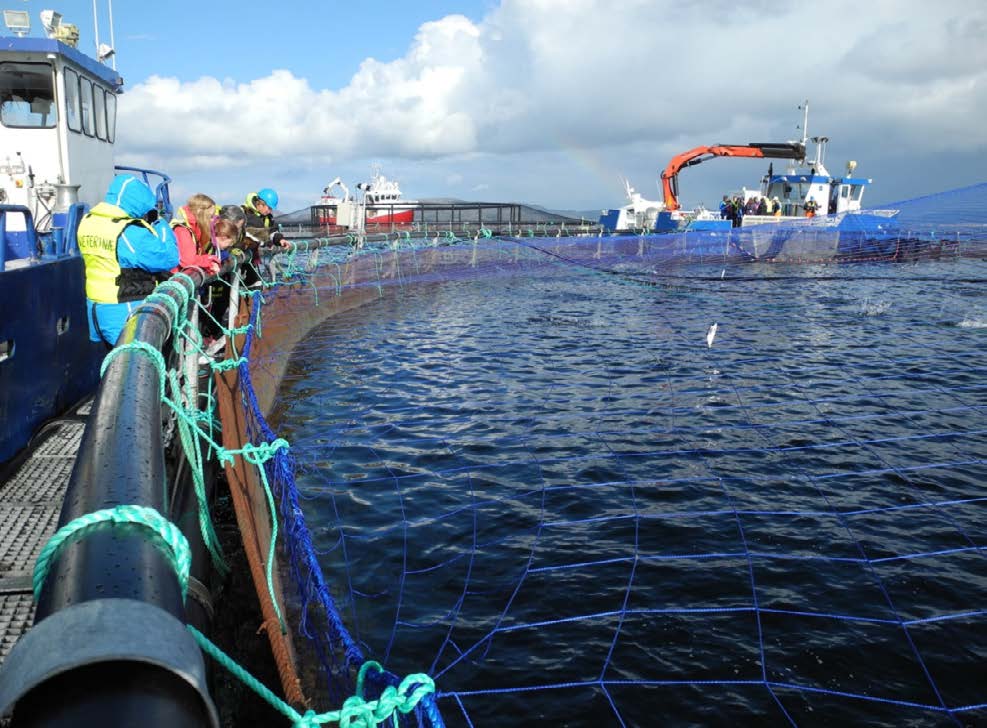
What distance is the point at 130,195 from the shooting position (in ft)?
18.3

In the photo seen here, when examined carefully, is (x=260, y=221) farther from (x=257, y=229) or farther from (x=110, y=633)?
(x=110, y=633)

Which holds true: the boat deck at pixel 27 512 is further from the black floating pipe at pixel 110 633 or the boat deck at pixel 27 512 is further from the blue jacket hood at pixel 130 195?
the blue jacket hood at pixel 130 195

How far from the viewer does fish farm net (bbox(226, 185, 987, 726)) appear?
14.4ft

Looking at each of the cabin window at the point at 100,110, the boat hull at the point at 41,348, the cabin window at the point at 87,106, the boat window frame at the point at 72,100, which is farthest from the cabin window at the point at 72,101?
the boat hull at the point at 41,348

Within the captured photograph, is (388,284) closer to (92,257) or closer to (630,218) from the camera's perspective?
(92,257)

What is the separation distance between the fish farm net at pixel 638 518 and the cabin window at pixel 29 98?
4.27m

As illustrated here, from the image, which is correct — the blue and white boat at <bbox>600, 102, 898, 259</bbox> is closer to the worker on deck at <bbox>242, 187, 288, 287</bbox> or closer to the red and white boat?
the red and white boat

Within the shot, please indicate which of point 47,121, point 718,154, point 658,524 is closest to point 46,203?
point 47,121

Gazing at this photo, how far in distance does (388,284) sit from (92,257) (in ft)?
49.3

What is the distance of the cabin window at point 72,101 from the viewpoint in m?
10.8

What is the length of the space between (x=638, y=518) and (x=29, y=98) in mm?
10798

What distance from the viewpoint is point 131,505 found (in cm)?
134

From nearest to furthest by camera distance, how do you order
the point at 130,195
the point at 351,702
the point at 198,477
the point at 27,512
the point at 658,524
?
the point at 351,702
the point at 198,477
the point at 27,512
the point at 130,195
the point at 658,524

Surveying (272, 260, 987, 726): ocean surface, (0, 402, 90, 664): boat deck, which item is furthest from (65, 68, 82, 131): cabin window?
(0, 402, 90, 664): boat deck
